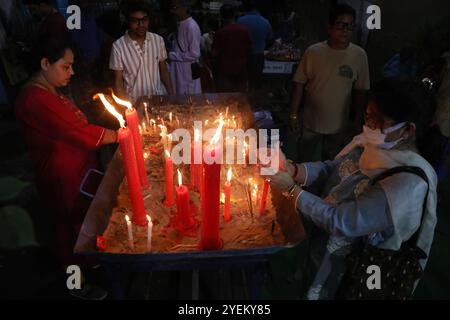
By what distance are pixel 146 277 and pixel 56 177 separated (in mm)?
1213

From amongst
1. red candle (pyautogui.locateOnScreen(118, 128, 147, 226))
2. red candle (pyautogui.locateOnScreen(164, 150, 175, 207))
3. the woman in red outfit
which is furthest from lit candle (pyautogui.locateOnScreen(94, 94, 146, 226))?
the woman in red outfit

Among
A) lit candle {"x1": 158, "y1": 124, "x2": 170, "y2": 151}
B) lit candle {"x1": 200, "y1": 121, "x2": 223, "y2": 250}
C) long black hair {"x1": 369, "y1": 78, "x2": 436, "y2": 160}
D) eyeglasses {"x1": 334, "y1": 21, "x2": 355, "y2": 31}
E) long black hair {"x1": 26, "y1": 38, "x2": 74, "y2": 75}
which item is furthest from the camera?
eyeglasses {"x1": 334, "y1": 21, "x2": 355, "y2": 31}

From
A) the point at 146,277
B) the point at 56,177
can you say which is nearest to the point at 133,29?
the point at 56,177

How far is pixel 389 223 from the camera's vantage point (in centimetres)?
179

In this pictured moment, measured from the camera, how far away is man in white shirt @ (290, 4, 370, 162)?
3526 mm

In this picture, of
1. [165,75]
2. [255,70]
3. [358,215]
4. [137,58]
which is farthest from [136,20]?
[255,70]

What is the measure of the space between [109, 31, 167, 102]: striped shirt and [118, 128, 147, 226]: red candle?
7.87 ft

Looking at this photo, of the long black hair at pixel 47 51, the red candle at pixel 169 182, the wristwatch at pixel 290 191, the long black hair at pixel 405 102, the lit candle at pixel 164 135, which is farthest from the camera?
the lit candle at pixel 164 135

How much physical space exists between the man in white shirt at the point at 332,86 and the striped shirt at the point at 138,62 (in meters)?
1.77

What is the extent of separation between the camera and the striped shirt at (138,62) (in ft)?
13.1

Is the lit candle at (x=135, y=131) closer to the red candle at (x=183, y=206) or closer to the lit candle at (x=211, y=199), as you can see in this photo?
the red candle at (x=183, y=206)

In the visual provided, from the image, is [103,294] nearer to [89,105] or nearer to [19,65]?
[89,105]

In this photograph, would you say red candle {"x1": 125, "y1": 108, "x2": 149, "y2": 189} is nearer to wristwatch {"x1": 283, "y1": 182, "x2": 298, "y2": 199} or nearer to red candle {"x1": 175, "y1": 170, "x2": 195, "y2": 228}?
red candle {"x1": 175, "y1": 170, "x2": 195, "y2": 228}

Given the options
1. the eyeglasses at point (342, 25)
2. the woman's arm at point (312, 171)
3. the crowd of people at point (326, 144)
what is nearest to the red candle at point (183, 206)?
the crowd of people at point (326, 144)
